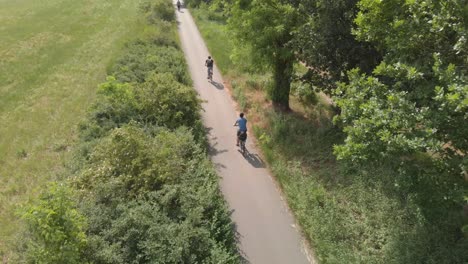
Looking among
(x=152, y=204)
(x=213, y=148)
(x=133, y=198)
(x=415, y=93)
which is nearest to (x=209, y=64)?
(x=213, y=148)

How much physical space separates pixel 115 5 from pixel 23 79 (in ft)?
80.3

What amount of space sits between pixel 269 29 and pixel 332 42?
3.25 m

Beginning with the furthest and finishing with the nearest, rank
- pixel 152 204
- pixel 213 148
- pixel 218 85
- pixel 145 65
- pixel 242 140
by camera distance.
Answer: pixel 218 85, pixel 145 65, pixel 213 148, pixel 242 140, pixel 152 204

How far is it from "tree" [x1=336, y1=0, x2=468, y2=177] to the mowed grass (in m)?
9.98

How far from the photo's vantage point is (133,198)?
33.8ft

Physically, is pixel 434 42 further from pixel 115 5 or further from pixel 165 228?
pixel 115 5

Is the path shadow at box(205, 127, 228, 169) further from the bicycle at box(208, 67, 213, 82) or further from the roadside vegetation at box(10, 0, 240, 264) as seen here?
the bicycle at box(208, 67, 213, 82)

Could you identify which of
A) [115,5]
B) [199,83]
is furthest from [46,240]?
[115,5]

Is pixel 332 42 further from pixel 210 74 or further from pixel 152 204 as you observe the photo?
pixel 210 74

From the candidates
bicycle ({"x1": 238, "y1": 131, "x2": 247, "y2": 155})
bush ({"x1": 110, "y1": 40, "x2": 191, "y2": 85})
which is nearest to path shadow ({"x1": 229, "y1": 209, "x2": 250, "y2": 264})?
bicycle ({"x1": 238, "y1": 131, "x2": 247, "y2": 155})

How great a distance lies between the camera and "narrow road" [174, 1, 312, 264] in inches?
434

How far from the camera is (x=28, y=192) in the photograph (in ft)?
45.2

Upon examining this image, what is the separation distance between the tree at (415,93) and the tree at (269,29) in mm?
6135

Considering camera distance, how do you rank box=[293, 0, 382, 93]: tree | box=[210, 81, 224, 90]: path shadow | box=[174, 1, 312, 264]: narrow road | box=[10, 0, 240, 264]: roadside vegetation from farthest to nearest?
box=[210, 81, 224, 90]: path shadow
box=[293, 0, 382, 93]: tree
box=[174, 1, 312, 264]: narrow road
box=[10, 0, 240, 264]: roadside vegetation
